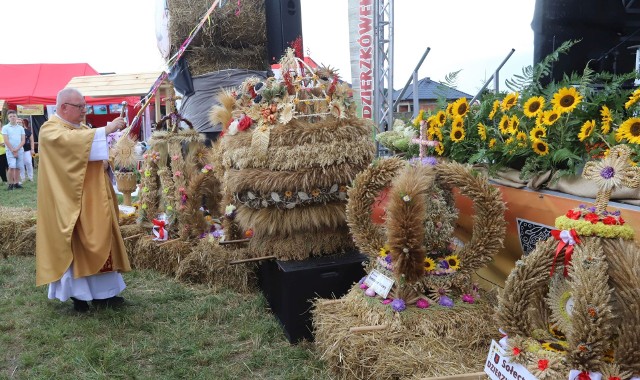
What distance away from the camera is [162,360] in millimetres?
3361

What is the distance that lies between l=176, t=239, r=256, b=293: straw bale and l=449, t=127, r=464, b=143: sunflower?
1.98 metres

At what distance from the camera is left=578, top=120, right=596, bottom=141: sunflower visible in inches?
102

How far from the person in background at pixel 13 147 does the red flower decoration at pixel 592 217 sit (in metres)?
12.9

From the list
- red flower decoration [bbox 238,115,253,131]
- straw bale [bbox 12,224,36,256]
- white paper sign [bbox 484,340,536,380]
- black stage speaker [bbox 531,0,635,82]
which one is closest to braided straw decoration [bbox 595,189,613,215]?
white paper sign [bbox 484,340,536,380]

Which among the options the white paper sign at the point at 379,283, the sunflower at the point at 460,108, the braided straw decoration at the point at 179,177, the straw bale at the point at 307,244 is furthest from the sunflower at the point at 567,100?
the braided straw decoration at the point at 179,177

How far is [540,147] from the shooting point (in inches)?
113

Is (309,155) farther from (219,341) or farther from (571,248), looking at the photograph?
(571,248)

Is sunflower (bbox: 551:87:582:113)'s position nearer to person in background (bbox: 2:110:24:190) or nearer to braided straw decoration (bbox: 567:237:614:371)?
braided straw decoration (bbox: 567:237:614:371)

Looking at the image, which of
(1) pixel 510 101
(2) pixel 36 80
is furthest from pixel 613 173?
(2) pixel 36 80

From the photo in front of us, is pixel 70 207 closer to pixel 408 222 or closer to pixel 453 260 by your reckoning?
pixel 408 222

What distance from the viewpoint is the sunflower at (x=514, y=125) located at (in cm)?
298

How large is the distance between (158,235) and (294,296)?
7.64ft

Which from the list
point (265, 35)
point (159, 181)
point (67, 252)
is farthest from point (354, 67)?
point (67, 252)

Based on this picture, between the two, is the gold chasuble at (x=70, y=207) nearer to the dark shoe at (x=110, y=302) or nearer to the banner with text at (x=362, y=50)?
the dark shoe at (x=110, y=302)
